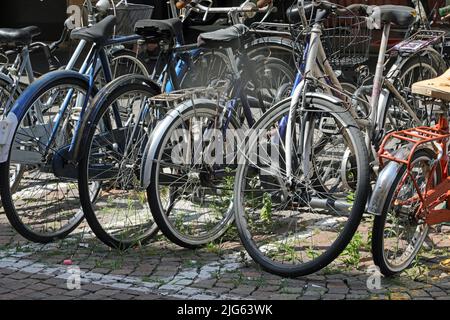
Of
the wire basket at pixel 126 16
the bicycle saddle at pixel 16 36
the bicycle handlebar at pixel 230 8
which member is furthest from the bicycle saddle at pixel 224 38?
the bicycle saddle at pixel 16 36

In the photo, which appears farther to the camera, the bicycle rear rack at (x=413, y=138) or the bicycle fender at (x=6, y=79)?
the bicycle fender at (x=6, y=79)

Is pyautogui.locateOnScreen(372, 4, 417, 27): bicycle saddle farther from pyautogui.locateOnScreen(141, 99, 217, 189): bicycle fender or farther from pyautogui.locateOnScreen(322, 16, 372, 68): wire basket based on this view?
pyautogui.locateOnScreen(141, 99, 217, 189): bicycle fender

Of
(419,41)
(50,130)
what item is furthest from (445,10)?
(50,130)

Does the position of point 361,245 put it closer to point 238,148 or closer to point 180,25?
point 238,148

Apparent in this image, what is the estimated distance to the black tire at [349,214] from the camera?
13.9ft

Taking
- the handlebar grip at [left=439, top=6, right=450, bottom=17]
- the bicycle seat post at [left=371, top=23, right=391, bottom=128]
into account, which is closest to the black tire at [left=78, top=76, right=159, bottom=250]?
the bicycle seat post at [left=371, top=23, right=391, bottom=128]

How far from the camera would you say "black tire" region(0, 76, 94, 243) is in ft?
16.4

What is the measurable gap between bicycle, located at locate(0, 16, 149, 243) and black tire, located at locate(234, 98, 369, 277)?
1.14 m

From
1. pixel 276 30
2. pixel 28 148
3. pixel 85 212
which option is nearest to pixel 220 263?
pixel 85 212

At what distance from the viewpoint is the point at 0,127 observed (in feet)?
16.1

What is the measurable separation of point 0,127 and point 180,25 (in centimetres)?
135

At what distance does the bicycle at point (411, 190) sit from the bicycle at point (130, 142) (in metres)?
1.30

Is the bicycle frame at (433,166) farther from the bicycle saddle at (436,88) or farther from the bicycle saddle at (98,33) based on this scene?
the bicycle saddle at (98,33)

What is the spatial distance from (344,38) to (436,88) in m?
1.03
